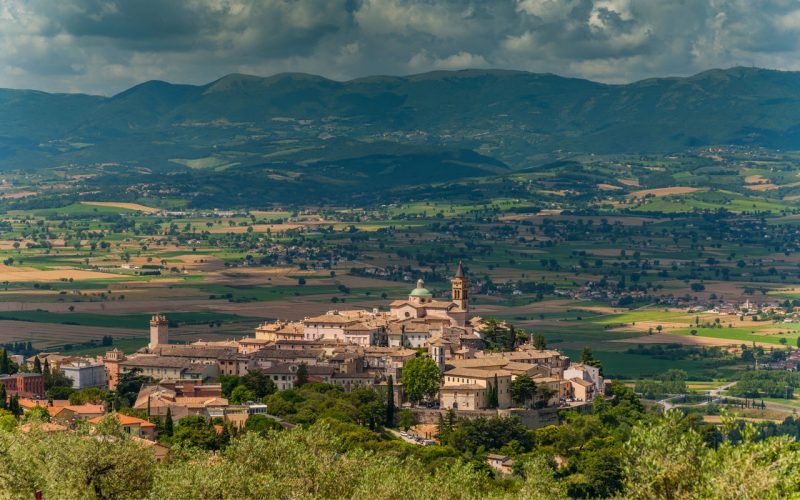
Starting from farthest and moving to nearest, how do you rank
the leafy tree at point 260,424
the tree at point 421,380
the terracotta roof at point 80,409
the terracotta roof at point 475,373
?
the tree at point 421,380
the terracotta roof at point 475,373
the terracotta roof at point 80,409
the leafy tree at point 260,424

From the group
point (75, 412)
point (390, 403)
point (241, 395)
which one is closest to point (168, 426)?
point (75, 412)

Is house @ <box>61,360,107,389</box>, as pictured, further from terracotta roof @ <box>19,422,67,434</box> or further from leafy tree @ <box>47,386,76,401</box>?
terracotta roof @ <box>19,422,67,434</box>

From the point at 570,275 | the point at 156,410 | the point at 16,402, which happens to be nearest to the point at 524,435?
the point at 156,410

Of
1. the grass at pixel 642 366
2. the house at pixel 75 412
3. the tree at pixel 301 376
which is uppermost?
the tree at pixel 301 376

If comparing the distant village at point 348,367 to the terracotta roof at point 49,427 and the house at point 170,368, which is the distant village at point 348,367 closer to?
the house at point 170,368

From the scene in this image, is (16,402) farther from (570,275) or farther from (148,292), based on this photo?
(570,275)

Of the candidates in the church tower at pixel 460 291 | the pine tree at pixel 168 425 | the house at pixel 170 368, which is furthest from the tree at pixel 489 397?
the church tower at pixel 460 291

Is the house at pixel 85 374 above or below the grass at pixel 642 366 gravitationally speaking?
above

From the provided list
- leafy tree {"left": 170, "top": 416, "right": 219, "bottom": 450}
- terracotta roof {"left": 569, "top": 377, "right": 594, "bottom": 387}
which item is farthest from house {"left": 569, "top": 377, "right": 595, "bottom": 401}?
leafy tree {"left": 170, "top": 416, "right": 219, "bottom": 450}

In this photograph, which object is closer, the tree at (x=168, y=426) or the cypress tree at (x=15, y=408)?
the tree at (x=168, y=426)
